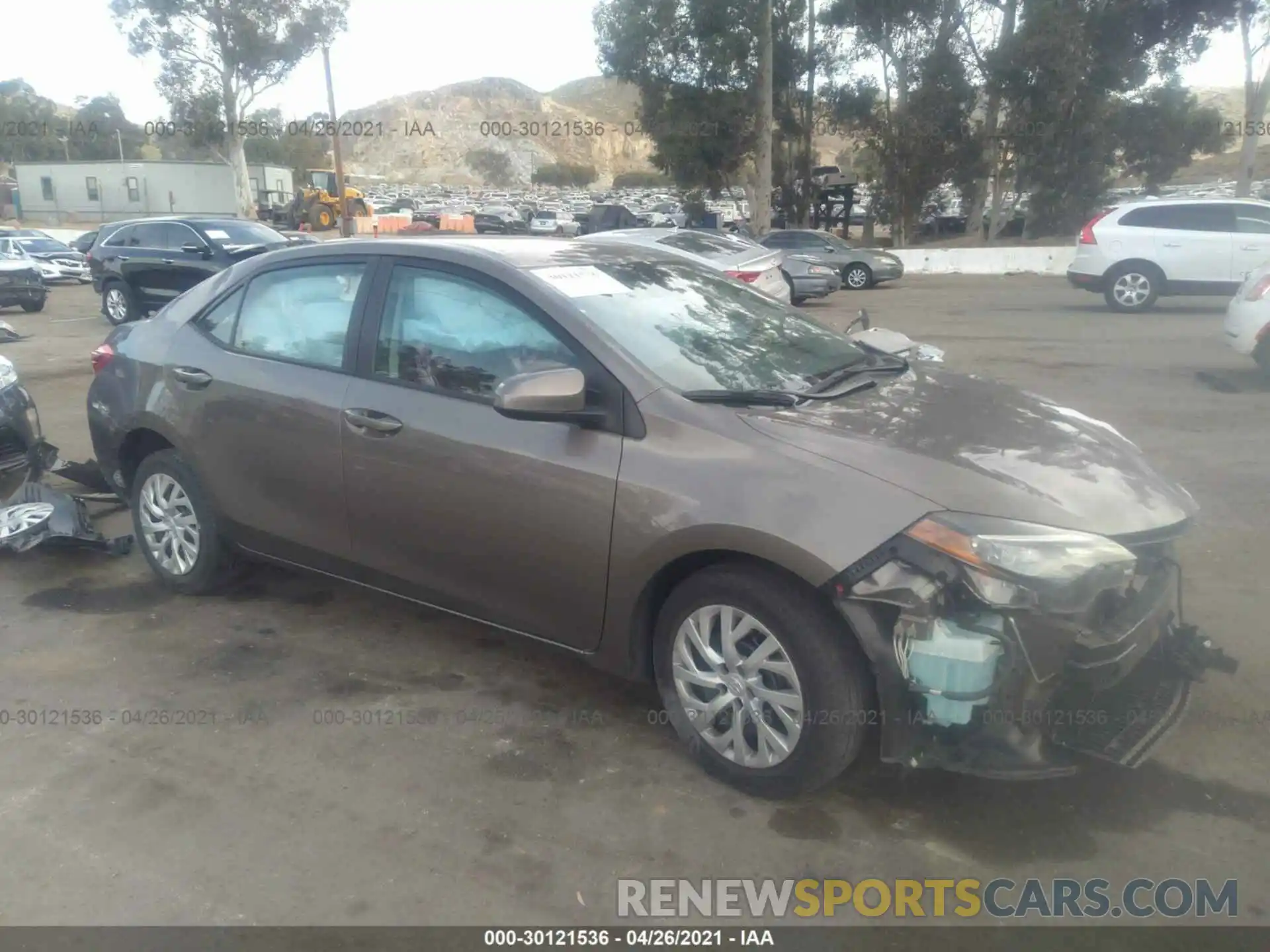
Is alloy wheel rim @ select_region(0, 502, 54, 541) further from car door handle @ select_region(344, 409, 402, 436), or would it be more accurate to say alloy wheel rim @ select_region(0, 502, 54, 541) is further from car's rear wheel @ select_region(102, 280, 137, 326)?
car's rear wheel @ select_region(102, 280, 137, 326)

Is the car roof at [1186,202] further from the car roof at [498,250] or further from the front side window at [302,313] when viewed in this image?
the front side window at [302,313]

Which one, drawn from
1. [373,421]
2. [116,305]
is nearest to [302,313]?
[373,421]

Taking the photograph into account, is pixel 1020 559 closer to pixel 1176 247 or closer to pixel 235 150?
pixel 1176 247

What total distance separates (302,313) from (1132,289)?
1467 cm

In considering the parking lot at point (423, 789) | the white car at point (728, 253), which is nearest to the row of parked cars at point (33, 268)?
the white car at point (728, 253)

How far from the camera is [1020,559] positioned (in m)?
2.92

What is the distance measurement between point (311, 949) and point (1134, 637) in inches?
96.1

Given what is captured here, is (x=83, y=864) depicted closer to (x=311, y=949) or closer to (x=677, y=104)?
(x=311, y=949)

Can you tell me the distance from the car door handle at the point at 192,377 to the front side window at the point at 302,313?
0.64 ft

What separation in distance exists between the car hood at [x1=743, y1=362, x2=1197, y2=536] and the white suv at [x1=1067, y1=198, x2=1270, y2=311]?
1347 centimetres

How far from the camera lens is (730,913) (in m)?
2.87

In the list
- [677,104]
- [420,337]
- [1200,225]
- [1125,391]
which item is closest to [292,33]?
[677,104]

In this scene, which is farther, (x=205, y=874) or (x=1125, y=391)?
(x=1125, y=391)

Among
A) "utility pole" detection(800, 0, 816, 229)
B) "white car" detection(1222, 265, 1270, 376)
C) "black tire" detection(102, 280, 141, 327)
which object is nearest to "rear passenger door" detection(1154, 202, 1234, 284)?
"white car" detection(1222, 265, 1270, 376)
